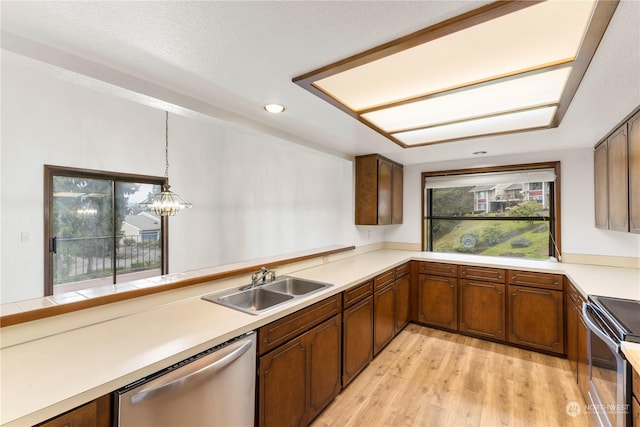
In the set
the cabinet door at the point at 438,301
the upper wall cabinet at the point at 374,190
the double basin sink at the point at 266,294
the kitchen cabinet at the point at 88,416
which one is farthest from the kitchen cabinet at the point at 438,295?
the kitchen cabinet at the point at 88,416

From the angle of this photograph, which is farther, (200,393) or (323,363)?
(323,363)

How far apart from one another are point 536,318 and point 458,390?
1.28 m

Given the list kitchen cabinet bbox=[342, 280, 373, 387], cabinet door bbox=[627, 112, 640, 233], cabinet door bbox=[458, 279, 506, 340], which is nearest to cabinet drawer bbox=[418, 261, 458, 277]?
cabinet door bbox=[458, 279, 506, 340]

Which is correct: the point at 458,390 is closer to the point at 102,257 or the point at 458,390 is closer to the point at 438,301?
the point at 438,301

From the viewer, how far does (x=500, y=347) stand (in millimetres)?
3004

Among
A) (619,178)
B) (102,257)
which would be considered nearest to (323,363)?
(619,178)

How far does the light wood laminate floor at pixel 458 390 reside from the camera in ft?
6.47

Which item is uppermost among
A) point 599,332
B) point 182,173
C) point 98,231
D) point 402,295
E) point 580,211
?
point 182,173

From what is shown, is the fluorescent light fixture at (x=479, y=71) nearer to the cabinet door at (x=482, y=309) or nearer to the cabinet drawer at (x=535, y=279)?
the cabinet drawer at (x=535, y=279)

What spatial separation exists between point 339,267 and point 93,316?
2.02 metres

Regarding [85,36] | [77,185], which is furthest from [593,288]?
[77,185]

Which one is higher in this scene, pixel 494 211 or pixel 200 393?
pixel 494 211

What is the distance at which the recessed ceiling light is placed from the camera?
1.97m

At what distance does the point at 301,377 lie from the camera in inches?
69.3
